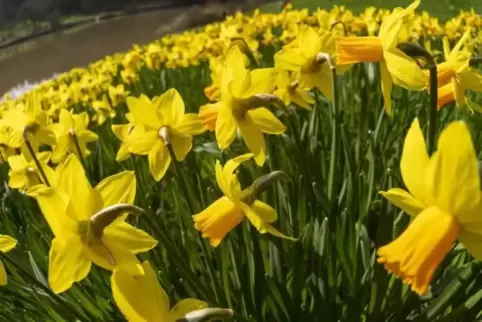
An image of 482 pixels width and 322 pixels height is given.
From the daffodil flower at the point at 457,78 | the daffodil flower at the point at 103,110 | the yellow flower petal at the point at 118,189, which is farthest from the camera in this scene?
the daffodil flower at the point at 103,110

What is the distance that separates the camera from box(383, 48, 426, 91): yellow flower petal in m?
0.98

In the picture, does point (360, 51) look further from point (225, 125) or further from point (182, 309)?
point (182, 309)

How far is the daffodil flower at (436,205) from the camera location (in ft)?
2.16

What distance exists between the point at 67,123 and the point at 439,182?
1258 millimetres

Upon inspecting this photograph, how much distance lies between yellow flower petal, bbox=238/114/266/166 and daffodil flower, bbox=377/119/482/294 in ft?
1.85

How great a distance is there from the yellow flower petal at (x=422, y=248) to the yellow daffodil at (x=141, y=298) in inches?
10.7

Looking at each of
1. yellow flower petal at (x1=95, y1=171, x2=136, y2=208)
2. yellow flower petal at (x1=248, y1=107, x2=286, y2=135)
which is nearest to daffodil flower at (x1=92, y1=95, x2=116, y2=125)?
yellow flower petal at (x1=248, y1=107, x2=286, y2=135)

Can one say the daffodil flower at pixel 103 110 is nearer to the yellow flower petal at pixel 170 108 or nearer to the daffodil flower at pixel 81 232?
the yellow flower petal at pixel 170 108

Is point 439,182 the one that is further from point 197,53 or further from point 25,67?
point 25,67

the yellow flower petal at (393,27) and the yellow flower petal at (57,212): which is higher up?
the yellow flower petal at (393,27)

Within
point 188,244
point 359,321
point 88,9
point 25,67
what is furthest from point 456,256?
point 88,9

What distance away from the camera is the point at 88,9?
71.5 ft

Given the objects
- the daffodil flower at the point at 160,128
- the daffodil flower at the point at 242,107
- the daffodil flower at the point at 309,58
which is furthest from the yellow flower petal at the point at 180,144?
the daffodil flower at the point at 309,58

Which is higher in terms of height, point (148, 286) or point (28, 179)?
point (148, 286)
